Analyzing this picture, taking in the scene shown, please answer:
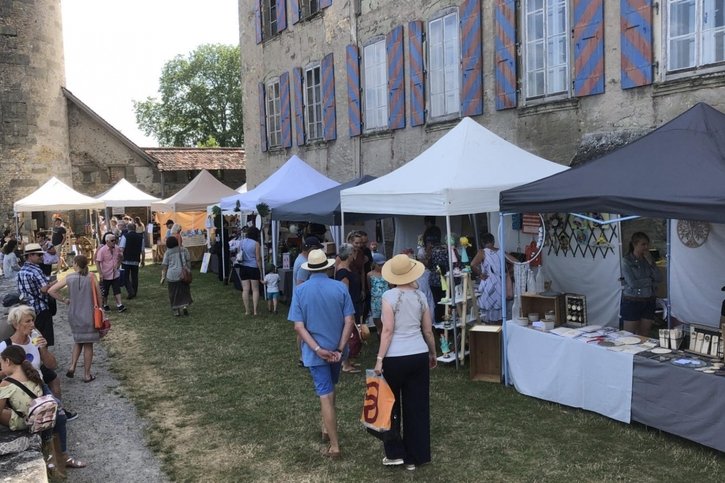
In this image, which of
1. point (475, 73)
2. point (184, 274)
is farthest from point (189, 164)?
point (475, 73)

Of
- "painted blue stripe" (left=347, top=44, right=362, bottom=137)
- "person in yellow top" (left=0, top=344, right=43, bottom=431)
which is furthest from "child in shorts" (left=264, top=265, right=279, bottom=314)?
"person in yellow top" (left=0, top=344, right=43, bottom=431)

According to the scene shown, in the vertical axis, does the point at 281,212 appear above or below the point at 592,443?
above

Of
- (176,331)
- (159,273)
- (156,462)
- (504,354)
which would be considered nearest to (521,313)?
(504,354)

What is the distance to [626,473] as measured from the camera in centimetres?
439

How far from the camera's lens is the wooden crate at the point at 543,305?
256 inches

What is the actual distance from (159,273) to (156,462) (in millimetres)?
13075

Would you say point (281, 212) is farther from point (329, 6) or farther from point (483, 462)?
point (483, 462)

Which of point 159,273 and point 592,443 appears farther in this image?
point 159,273

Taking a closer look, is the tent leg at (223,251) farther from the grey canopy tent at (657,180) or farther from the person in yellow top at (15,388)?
the person in yellow top at (15,388)

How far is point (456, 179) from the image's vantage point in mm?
6910

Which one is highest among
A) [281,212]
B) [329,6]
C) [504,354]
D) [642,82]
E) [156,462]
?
[329,6]

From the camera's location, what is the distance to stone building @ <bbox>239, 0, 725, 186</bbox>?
7.81m

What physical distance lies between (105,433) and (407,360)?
9.70 feet

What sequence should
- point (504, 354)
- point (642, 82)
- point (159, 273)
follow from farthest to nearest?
1. point (159, 273)
2. point (642, 82)
3. point (504, 354)
